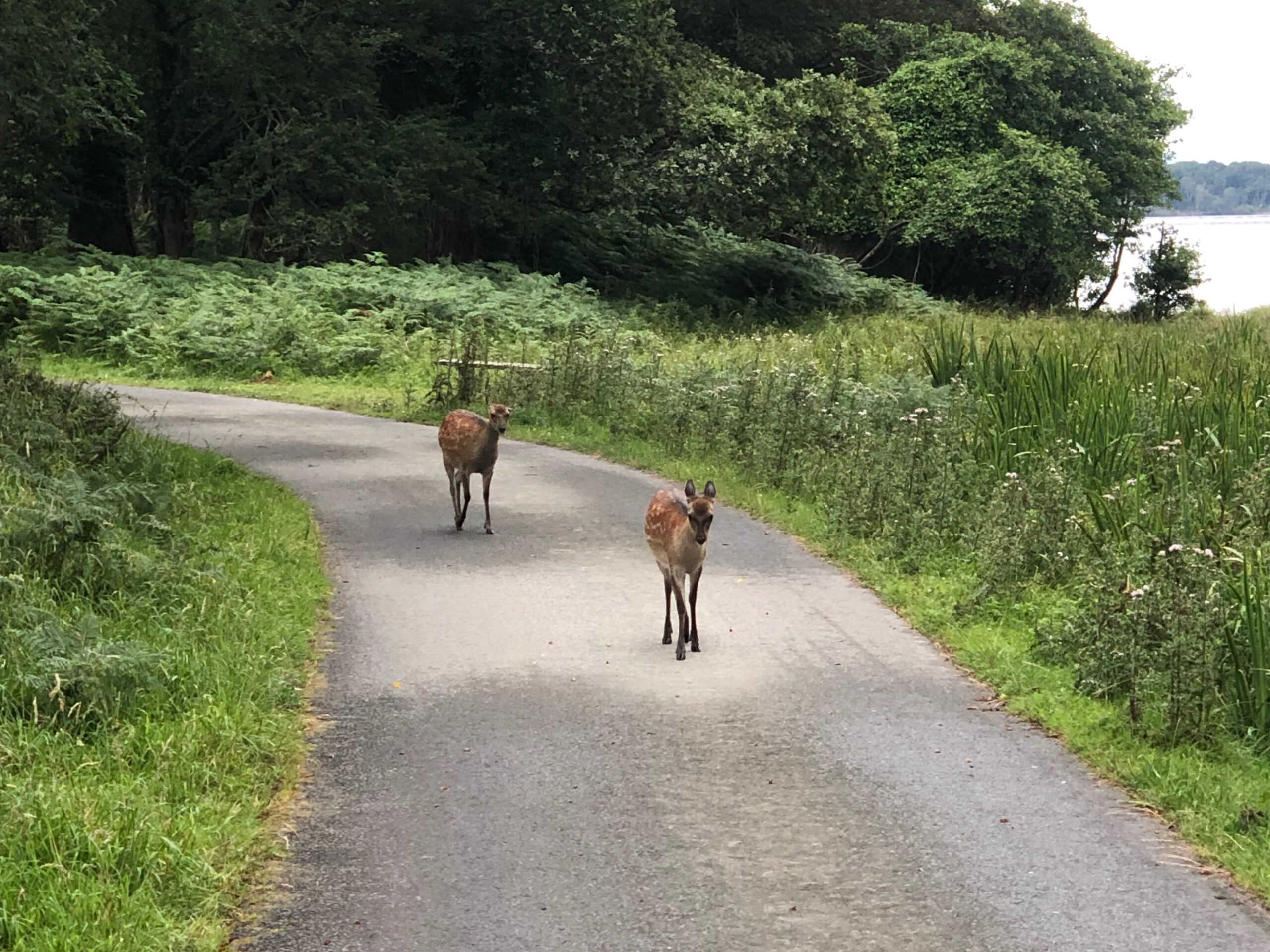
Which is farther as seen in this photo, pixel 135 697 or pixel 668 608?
pixel 668 608

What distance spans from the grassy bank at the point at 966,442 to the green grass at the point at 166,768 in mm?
3764

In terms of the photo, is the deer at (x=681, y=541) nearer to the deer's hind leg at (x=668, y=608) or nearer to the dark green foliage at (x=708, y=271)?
the deer's hind leg at (x=668, y=608)

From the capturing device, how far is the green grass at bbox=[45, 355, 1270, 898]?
20.4 ft

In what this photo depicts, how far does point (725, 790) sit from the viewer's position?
6.59 m

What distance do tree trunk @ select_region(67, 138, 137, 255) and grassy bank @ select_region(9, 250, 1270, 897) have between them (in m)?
6.74

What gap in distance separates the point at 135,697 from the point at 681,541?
316 centimetres

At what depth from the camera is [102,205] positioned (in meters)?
34.9

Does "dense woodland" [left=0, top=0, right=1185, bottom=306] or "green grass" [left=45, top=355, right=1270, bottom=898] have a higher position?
"dense woodland" [left=0, top=0, right=1185, bottom=306]

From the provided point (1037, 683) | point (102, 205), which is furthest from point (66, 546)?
point (102, 205)

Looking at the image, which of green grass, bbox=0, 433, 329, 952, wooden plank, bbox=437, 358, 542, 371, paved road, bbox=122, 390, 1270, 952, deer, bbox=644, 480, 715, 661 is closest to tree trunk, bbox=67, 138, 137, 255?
wooden plank, bbox=437, 358, 542, 371

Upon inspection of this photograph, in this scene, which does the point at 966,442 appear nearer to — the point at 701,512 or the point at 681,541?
the point at 681,541

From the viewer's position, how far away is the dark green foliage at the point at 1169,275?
1855 inches

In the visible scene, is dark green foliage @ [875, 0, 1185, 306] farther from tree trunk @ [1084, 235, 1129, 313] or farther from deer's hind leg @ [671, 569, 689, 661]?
deer's hind leg @ [671, 569, 689, 661]

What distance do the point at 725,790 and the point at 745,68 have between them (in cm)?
3678
